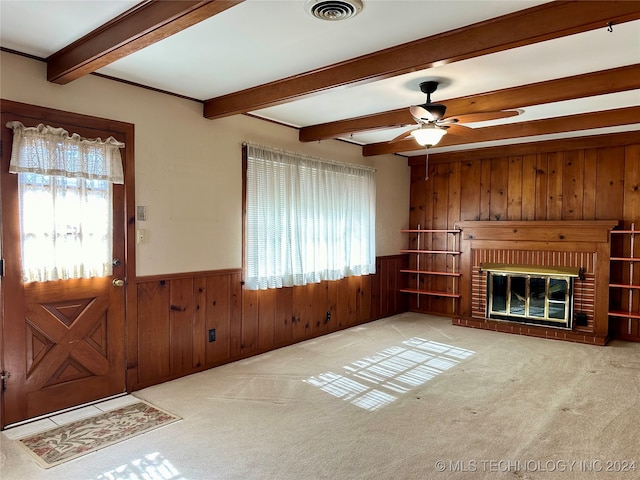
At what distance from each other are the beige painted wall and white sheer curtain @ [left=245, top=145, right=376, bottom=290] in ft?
0.59

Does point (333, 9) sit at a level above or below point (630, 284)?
above

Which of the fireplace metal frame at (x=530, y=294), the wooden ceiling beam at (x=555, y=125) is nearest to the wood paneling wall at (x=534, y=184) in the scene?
the fireplace metal frame at (x=530, y=294)

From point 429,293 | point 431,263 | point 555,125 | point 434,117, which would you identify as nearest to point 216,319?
point 434,117

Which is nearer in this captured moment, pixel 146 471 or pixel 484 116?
pixel 146 471

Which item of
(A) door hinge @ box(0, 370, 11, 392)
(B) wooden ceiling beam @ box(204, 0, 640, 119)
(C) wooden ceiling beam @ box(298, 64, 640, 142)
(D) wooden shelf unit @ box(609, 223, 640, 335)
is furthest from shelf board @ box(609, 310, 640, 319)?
(A) door hinge @ box(0, 370, 11, 392)

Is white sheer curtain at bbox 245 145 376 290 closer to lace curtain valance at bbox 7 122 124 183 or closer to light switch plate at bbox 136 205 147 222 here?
light switch plate at bbox 136 205 147 222

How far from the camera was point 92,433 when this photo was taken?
276 centimetres

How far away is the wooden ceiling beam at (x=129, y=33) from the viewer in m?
1.97

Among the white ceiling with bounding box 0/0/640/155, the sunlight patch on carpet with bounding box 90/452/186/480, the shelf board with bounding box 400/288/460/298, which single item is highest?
the white ceiling with bounding box 0/0/640/155

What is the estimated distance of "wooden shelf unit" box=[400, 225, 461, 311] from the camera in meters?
6.32

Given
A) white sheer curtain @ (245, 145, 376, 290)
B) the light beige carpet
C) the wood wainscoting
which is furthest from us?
white sheer curtain @ (245, 145, 376, 290)

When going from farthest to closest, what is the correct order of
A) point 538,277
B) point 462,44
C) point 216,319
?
1. point 538,277
2. point 216,319
3. point 462,44

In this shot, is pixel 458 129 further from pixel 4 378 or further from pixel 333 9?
pixel 4 378

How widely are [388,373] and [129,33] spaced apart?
10.7 feet
